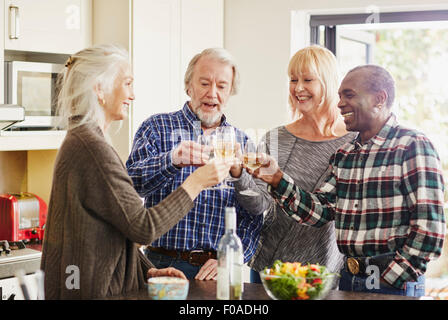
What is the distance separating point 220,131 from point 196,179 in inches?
6.4

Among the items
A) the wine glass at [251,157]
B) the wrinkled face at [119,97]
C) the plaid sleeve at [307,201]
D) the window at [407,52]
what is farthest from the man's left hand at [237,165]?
the window at [407,52]

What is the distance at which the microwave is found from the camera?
2.84 metres

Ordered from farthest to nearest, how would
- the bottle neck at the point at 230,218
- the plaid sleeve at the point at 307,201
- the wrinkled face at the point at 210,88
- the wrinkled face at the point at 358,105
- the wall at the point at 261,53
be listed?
the wall at the point at 261,53 → the wrinkled face at the point at 210,88 → the plaid sleeve at the point at 307,201 → the wrinkled face at the point at 358,105 → the bottle neck at the point at 230,218

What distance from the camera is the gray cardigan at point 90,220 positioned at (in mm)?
1605

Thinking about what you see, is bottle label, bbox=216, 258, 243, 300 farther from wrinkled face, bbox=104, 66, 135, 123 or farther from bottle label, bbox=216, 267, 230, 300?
wrinkled face, bbox=104, 66, 135, 123

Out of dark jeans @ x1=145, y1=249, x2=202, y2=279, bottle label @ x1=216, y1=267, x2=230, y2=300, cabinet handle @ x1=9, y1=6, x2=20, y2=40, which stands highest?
cabinet handle @ x1=9, y1=6, x2=20, y2=40

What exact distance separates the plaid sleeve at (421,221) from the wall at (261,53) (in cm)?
173

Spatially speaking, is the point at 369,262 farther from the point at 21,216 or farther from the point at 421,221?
the point at 21,216

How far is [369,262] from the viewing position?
1.91 meters

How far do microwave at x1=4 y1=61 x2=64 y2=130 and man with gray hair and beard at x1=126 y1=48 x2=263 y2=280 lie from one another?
79cm

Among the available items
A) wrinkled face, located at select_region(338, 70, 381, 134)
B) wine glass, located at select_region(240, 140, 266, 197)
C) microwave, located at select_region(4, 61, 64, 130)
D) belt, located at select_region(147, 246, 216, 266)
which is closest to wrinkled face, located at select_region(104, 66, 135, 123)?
wine glass, located at select_region(240, 140, 266, 197)

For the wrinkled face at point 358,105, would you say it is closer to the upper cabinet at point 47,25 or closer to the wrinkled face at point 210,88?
the wrinkled face at point 210,88
